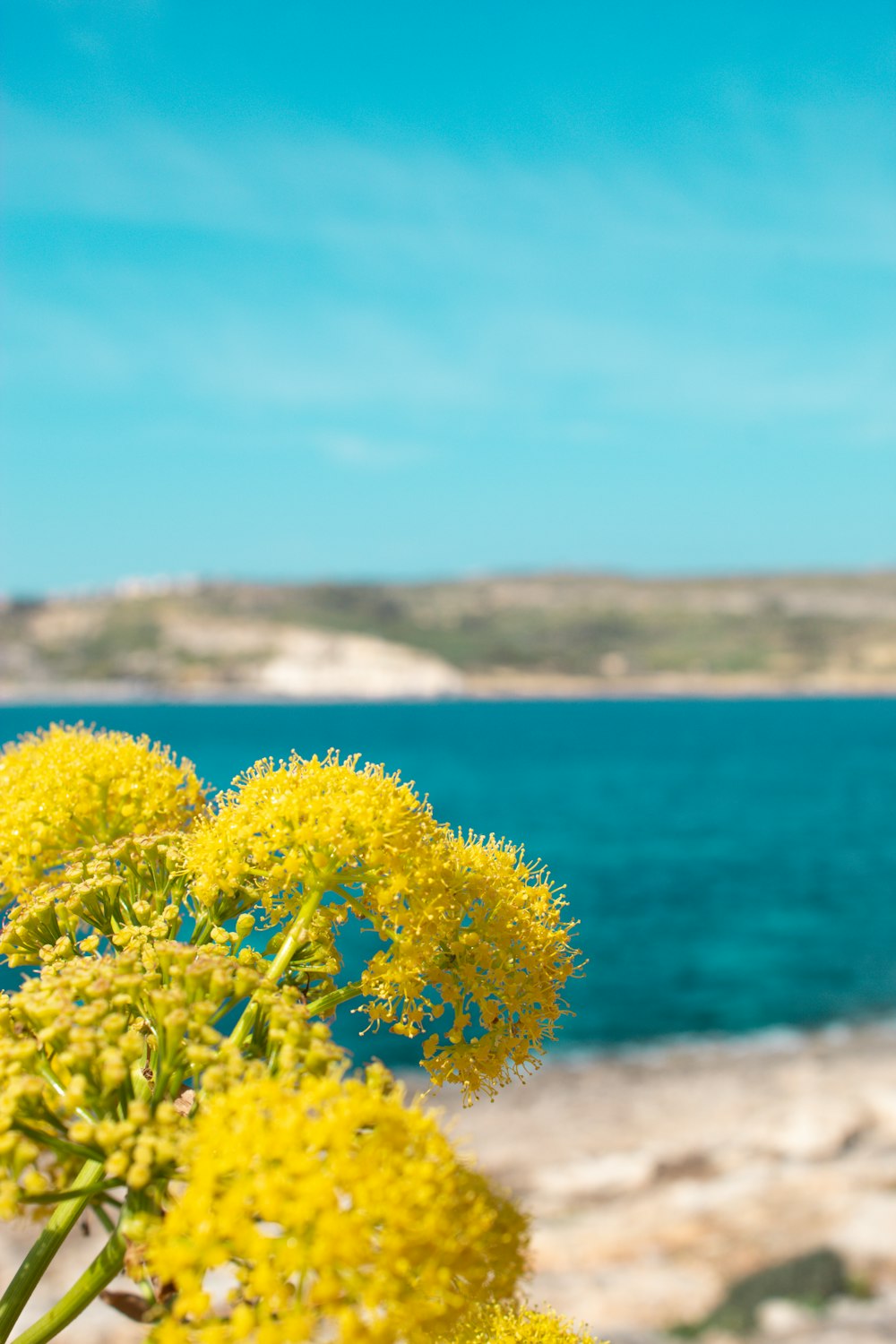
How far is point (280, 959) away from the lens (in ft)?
10.5

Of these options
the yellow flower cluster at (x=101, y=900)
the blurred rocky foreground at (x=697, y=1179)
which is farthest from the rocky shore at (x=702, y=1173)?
the yellow flower cluster at (x=101, y=900)

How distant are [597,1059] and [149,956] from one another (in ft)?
128

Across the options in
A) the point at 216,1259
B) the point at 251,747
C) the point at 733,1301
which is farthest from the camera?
the point at 251,747

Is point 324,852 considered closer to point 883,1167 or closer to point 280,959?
point 280,959

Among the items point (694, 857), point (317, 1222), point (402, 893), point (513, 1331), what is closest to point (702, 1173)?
point (513, 1331)

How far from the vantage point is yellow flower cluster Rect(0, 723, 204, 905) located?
387 cm

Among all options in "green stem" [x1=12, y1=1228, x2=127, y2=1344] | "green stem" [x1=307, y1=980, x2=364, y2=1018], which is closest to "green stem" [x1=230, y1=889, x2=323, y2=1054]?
"green stem" [x1=307, y1=980, x2=364, y2=1018]

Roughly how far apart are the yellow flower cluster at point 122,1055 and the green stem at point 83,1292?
0.50 ft

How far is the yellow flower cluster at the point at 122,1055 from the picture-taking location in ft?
8.72

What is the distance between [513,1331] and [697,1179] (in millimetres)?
25703

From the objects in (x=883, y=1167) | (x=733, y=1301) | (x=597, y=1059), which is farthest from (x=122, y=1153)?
(x=597, y=1059)

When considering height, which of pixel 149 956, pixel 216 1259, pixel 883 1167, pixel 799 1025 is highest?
pixel 149 956

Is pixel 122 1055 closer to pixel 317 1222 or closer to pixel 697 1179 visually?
pixel 317 1222

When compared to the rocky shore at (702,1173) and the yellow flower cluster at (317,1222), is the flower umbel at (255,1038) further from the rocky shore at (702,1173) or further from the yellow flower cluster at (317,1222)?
the rocky shore at (702,1173)
